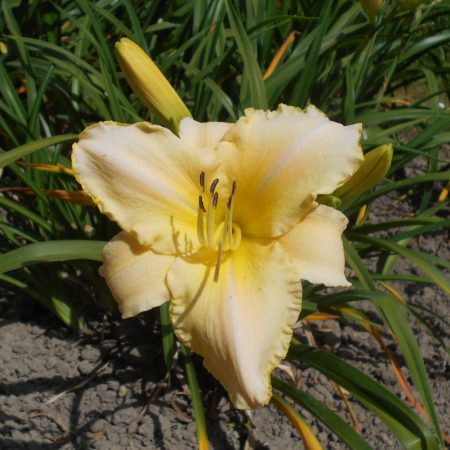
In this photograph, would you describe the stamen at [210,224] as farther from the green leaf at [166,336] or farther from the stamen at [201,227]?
the green leaf at [166,336]

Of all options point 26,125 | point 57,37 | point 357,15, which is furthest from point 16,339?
point 357,15

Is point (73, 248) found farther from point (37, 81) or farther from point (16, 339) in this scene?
point (37, 81)

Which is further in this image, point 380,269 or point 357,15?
point 357,15

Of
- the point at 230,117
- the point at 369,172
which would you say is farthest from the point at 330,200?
the point at 230,117

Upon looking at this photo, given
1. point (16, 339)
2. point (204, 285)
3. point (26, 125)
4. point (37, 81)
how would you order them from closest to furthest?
point (204, 285) < point (26, 125) < point (16, 339) < point (37, 81)

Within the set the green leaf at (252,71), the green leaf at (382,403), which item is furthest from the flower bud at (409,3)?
the green leaf at (382,403)

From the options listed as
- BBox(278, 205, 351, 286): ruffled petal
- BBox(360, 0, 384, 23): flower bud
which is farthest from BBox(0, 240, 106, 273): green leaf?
BBox(360, 0, 384, 23): flower bud

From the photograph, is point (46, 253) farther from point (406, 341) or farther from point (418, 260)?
point (418, 260)
